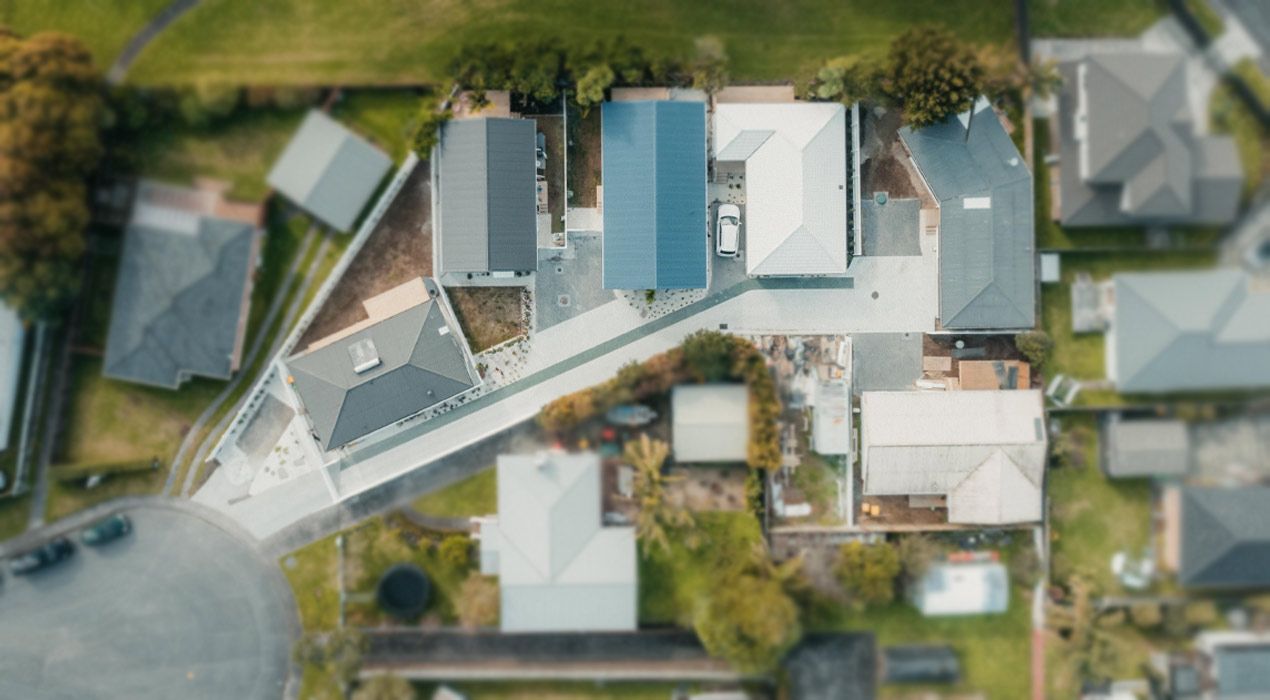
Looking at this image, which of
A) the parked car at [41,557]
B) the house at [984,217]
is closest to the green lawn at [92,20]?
the parked car at [41,557]

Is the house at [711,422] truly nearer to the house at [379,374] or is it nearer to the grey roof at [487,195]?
the grey roof at [487,195]

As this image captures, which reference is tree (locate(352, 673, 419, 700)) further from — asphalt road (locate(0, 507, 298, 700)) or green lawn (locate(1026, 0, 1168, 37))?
green lawn (locate(1026, 0, 1168, 37))

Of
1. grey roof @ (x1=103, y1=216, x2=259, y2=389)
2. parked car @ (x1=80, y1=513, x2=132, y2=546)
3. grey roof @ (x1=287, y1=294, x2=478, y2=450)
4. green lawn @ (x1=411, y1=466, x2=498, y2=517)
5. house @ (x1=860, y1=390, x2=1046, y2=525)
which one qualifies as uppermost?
grey roof @ (x1=103, y1=216, x2=259, y2=389)

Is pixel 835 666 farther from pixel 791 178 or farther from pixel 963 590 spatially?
pixel 791 178

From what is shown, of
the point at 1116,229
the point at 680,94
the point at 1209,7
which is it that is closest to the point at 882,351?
the point at 1116,229

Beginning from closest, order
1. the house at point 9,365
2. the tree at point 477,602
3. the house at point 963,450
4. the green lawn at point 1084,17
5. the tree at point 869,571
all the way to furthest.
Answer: the house at point 9,365
the tree at point 477,602
the tree at point 869,571
the house at point 963,450
the green lawn at point 1084,17

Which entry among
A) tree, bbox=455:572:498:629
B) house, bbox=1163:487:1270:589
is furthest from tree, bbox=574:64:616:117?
house, bbox=1163:487:1270:589
